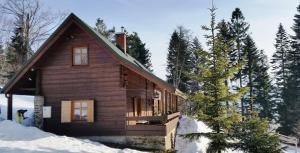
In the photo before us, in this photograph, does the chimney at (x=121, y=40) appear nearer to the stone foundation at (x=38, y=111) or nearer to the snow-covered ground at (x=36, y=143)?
the stone foundation at (x=38, y=111)

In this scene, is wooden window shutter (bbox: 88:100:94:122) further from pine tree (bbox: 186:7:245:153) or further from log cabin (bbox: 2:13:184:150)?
Answer: pine tree (bbox: 186:7:245:153)

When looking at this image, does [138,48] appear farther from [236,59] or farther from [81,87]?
[81,87]

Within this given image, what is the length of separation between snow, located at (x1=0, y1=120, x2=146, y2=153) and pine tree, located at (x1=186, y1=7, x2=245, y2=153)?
4.09 metres

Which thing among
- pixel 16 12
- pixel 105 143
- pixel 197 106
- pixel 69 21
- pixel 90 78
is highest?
pixel 16 12

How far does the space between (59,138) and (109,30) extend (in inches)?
1499

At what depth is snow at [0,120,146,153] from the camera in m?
13.2

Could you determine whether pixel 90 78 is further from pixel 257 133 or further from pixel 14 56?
pixel 14 56

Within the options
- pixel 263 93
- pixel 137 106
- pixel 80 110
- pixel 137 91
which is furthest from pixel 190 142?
pixel 263 93

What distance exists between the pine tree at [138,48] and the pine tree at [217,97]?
111ft

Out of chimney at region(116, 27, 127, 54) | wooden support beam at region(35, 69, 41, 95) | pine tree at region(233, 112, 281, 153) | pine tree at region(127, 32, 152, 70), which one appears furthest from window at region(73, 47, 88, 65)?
pine tree at region(127, 32, 152, 70)

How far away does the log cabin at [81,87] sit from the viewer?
59.5 ft

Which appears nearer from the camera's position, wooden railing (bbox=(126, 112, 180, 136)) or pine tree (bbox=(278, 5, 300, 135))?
wooden railing (bbox=(126, 112, 180, 136))

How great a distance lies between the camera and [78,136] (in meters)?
18.5

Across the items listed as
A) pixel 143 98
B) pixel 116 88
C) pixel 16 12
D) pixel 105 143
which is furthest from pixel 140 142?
pixel 16 12
